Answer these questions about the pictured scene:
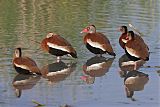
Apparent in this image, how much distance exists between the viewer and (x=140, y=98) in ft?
30.6

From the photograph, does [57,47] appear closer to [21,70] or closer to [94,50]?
[94,50]

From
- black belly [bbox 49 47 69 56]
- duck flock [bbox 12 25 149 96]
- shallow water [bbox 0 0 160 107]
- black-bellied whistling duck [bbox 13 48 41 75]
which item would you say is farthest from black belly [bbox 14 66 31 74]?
black belly [bbox 49 47 69 56]

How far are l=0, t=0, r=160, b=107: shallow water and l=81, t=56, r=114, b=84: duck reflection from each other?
0.02 metres

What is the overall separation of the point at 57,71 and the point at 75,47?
2.54m

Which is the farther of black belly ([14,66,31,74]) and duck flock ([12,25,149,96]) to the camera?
duck flock ([12,25,149,96])

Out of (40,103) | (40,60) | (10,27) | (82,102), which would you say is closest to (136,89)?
(82,102)

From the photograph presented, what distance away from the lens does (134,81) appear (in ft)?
34.7

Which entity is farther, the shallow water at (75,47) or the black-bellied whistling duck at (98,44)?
the black-bellied whistling duck at (98,44)

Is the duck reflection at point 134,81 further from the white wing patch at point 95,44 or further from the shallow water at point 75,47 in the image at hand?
the white wing patch at point 95,44

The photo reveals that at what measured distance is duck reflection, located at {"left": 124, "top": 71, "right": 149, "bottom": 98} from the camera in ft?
32.5

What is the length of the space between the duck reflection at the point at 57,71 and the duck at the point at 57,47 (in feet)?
0.77

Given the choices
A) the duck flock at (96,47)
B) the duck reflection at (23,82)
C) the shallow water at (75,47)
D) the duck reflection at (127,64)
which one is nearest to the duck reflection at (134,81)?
the shallow water at (75,47)

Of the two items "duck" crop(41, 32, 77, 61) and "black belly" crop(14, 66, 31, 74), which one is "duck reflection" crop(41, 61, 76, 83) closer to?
"duck" crop(41, 32, 77, 61)

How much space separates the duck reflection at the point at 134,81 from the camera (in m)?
9.91
